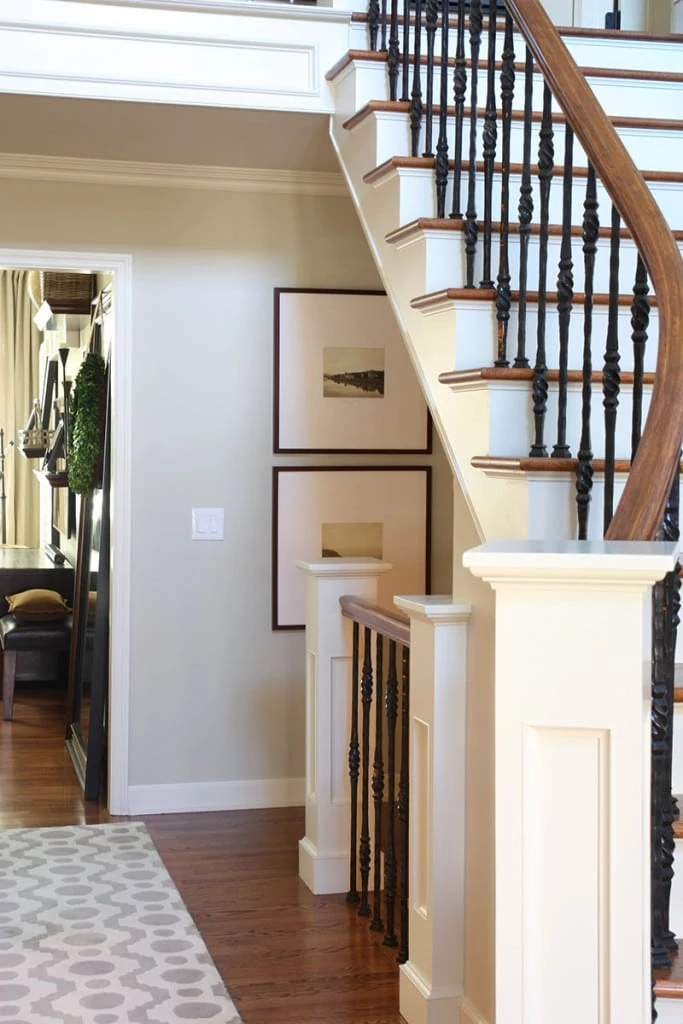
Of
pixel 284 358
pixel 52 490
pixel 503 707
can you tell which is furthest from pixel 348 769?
pixel 52 490

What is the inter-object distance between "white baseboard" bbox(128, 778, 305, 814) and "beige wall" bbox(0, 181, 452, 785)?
0.04 meters

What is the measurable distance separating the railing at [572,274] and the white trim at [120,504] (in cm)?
150

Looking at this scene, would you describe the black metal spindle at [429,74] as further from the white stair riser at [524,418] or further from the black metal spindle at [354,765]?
the black metal spindle at [354,765]

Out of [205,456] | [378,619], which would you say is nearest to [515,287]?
[378,619]

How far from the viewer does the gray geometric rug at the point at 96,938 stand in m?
3.14

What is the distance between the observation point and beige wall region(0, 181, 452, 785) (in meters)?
4.98

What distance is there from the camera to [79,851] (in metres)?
4.45

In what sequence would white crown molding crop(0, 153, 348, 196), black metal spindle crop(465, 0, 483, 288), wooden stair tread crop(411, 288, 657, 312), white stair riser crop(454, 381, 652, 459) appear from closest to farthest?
white stair riser crop(454, 381, 652, 459) < wooden stair tread crop(411, 288, 657, 312) < black metal spindle crop(465, 0, 483, 288) < white crown molding crop(0, 153, 348, 196)

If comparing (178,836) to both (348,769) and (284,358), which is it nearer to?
(348,769)

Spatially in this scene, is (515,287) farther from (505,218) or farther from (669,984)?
(669,984)

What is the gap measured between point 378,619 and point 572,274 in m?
1.24

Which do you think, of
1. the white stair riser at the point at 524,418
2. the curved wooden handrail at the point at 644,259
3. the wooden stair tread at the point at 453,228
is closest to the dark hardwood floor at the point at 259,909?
the white stair riser at the point at 524,418

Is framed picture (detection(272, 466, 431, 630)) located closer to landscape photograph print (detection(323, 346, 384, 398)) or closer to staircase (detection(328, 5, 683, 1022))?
landscape photograph print (detection(323, 346, 384, 398))

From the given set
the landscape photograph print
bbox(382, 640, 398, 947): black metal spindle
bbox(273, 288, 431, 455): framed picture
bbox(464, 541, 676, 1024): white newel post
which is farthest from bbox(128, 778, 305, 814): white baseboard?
bbox(464, 541, 676, 1024): white newel post
